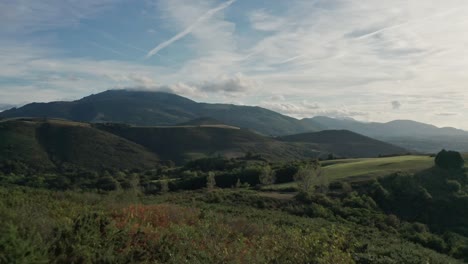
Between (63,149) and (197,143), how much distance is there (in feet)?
191

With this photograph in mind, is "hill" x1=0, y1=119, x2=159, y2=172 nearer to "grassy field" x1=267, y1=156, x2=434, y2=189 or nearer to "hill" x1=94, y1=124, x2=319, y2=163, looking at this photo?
"hill" x1=94, y1=124, x2=319, y2=163

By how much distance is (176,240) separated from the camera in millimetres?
15031

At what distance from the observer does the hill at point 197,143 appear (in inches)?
6476

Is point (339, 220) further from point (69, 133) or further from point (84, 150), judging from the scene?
point (69, 133)

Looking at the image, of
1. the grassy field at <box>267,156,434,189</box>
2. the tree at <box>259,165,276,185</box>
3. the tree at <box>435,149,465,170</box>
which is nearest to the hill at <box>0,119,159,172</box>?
the tree at <box>259,165,276,185</box>

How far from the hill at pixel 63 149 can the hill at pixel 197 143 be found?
13.3 metres

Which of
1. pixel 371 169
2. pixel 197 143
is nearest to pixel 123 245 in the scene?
pixel 371 169

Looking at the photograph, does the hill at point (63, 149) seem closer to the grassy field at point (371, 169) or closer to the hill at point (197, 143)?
the hill at point (197, 143)

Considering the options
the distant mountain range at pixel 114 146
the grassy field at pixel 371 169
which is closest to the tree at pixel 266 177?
the grassy field at pixel 371 169

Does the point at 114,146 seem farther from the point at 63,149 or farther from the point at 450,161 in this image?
the point at 450,161

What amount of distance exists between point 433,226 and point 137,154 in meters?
119

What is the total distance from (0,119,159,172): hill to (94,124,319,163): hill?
13.3m

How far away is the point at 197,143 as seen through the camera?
586 ft

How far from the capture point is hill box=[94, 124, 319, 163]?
164 meters
